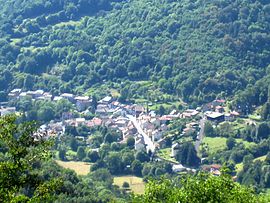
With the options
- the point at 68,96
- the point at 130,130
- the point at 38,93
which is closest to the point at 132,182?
the point at 130,130

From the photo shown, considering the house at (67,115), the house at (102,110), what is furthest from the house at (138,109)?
the house at (67,115)

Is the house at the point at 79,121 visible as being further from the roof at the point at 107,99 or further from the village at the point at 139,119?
the roof at the point at 107,99

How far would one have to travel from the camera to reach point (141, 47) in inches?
4031

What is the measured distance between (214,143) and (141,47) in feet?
115

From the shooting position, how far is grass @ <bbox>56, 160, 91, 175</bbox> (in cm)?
6238

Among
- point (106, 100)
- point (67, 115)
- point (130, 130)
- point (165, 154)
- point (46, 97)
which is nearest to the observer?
point (165, 154)

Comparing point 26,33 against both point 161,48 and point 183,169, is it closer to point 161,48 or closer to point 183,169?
point 161,48

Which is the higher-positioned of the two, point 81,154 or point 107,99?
point 107,99

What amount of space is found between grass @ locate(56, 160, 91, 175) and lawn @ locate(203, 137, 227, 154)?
11.5 metres

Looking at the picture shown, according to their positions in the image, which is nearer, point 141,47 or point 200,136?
point 200,136

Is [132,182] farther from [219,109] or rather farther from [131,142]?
[219,109]

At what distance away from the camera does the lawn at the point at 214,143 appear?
2682 inches

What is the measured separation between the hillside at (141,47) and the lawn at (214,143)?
509 inches

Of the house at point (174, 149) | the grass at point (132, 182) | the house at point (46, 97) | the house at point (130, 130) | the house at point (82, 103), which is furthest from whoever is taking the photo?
the house at point (46, 97)
